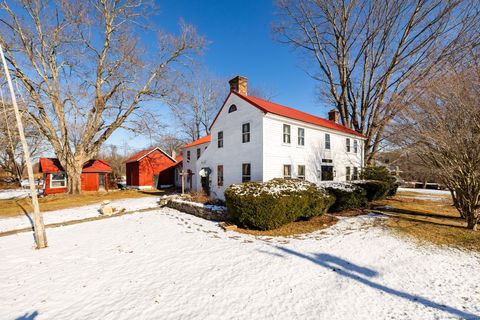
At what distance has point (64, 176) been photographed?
23.6m

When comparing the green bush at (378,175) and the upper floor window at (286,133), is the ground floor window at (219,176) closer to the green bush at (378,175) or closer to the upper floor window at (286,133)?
the upper floor window at (286,133)

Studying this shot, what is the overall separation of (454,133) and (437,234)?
3.88 m

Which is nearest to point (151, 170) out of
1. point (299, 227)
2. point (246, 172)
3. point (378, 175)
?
point (246, 172)

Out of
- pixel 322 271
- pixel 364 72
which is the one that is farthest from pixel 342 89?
pixel 322 271

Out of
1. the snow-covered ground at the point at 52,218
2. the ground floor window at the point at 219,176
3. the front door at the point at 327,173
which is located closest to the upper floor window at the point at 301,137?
the front door at the point at 327,173

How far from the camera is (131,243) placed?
25.5 ft

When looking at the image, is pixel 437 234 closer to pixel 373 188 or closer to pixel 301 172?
pixel 373 188

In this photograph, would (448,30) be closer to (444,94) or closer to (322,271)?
(444,94)

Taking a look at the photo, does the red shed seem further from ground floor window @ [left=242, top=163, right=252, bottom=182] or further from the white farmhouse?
ground floor window @ [left=242, top=163, right=252, bottom=182]

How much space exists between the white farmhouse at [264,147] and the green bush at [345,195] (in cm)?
284

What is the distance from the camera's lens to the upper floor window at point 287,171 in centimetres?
1380

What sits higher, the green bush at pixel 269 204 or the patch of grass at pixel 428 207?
the green bush at pixel 269 204

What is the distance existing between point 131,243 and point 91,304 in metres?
3.72

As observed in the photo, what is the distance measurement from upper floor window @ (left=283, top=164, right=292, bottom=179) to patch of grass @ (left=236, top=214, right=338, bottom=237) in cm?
367
